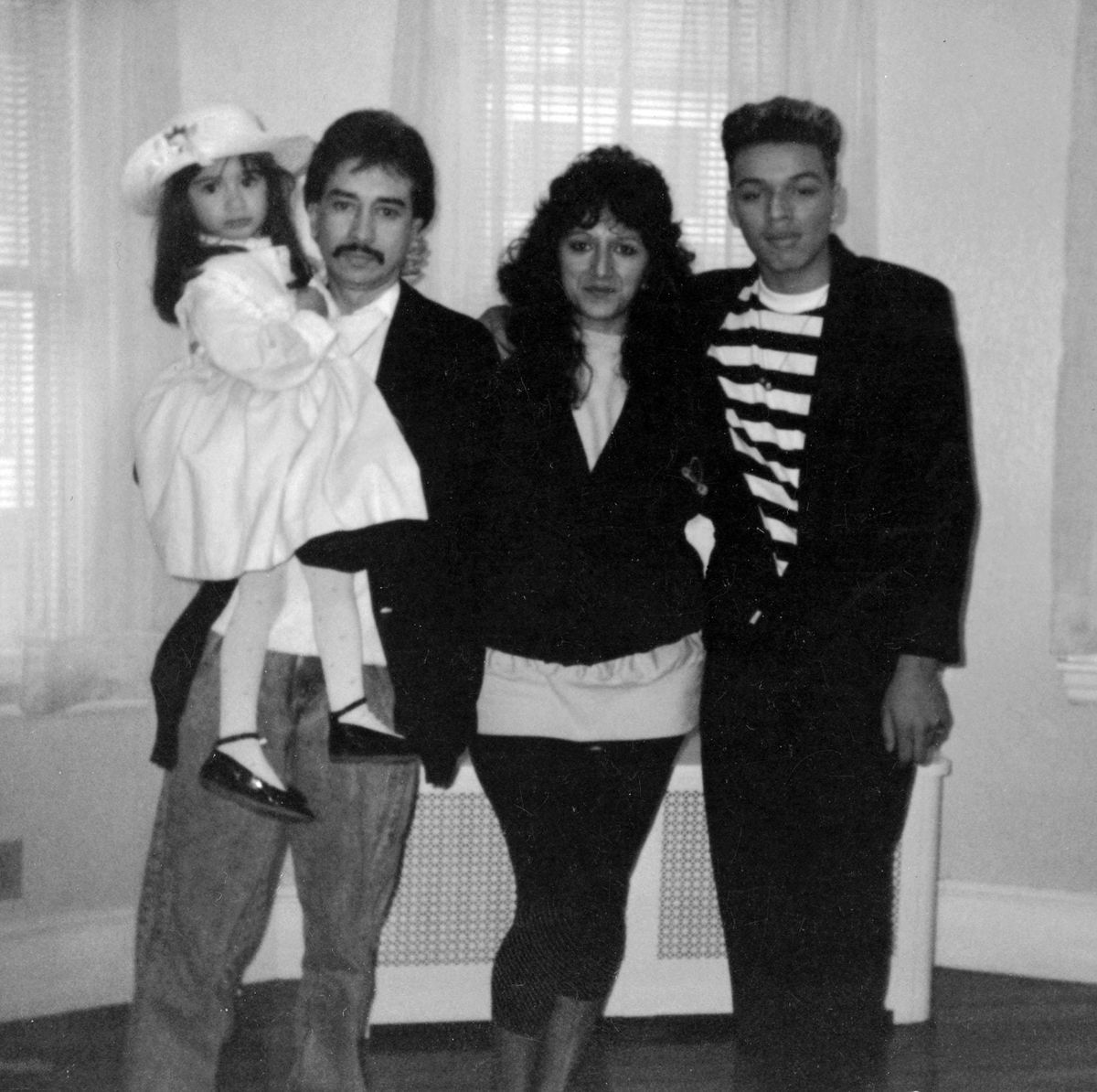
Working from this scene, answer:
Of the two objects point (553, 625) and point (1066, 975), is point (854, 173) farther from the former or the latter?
point (1066, 975)

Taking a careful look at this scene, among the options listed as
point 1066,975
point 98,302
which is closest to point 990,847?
point 1066,975

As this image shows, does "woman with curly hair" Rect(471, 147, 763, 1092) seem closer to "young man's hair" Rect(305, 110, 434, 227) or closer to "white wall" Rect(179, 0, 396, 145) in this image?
"young man's hair" Rect(305, 110, 434, 227)

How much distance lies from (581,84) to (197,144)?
1033 mm

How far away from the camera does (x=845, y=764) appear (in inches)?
67.9

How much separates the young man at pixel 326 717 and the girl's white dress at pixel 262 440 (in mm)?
49

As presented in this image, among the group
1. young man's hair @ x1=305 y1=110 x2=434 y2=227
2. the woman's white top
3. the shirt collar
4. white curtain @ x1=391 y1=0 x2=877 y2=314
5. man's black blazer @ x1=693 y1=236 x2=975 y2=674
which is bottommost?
the woman's white top

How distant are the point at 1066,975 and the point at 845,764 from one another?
1349 millimetres

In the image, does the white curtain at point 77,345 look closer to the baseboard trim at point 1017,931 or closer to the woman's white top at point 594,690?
the woman's white top at point 594,690

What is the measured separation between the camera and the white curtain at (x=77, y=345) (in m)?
2.19

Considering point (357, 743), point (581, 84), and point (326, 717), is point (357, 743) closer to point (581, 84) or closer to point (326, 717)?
point (326, 717)

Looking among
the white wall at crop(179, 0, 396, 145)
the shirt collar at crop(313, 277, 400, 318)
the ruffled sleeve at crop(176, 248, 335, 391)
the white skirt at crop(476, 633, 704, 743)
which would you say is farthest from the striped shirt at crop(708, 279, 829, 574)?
the white wall at crop(179, 0, 396, 145)

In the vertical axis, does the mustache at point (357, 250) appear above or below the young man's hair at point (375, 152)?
below

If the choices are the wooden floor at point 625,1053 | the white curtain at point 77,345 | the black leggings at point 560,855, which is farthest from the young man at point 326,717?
the white curtain at point 77,345

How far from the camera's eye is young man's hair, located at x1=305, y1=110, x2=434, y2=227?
1.62m
